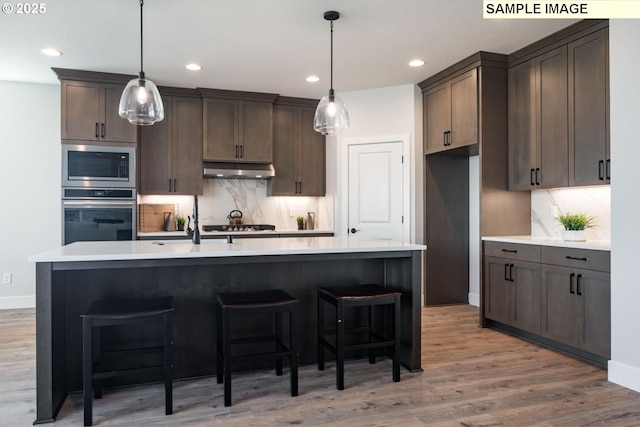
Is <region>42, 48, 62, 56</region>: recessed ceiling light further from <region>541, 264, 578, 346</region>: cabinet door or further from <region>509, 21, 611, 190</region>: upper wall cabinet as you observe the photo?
<region>541, 264, 578, 346</region>: cabinet door

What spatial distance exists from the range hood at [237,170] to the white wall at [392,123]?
904 millimetres

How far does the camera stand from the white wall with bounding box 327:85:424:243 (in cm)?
507

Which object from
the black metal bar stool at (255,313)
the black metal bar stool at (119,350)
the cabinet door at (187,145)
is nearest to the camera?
the black metal bar stool at (119,350)

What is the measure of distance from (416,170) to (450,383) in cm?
278

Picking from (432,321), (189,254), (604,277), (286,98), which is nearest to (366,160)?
(286,98)

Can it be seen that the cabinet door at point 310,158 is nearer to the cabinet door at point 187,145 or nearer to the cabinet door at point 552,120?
the cabinet door at point 187,145

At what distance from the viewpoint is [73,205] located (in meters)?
4.65

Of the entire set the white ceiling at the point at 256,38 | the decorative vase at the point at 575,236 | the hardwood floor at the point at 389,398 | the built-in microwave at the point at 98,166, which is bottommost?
the hardwood floor at the point at 389,398

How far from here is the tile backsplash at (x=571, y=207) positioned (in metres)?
3.65

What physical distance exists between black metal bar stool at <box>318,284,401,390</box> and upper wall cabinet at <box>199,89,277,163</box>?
2888 millimetres

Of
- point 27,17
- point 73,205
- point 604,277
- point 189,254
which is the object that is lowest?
point 604,277

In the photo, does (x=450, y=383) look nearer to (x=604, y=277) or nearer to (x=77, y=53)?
(x=604, y=277)

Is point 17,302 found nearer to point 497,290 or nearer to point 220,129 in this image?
point 220,129

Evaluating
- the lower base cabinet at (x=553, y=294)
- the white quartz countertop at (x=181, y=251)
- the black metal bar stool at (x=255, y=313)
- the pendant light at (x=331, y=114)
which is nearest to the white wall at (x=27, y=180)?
the white quartz countertop at (x=181, y=251)
